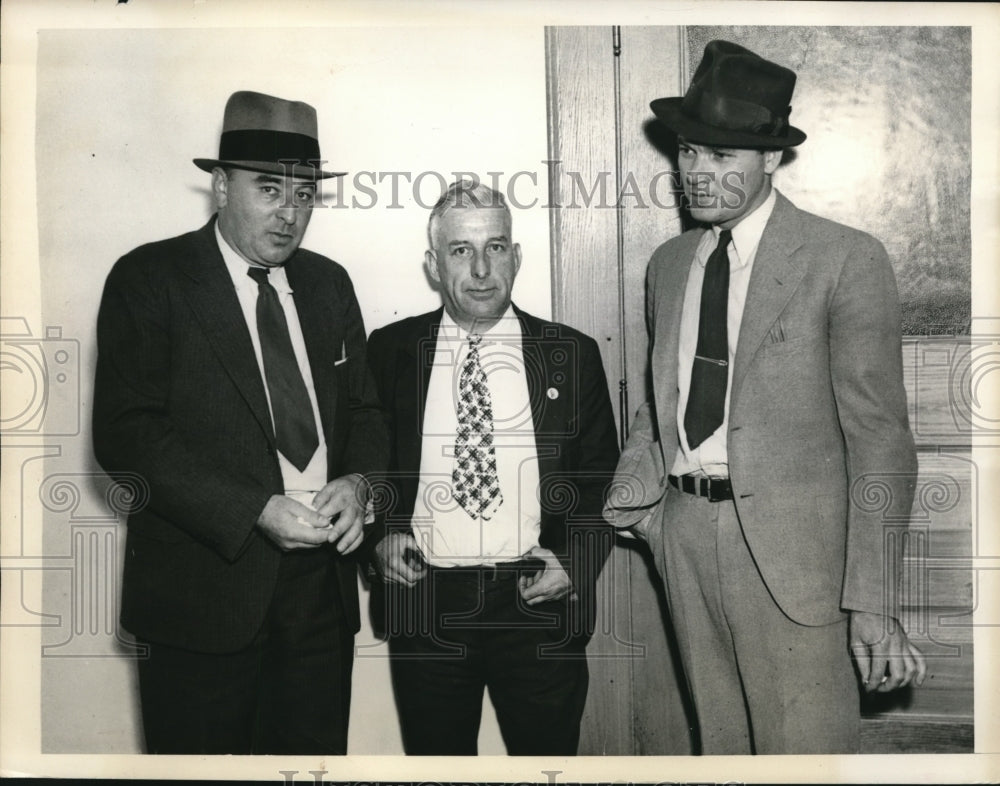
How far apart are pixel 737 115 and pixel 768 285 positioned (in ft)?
1.52

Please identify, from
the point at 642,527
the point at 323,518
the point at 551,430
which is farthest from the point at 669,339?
the point at 323,518

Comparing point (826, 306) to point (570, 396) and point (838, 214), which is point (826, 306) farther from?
point (570, 396)

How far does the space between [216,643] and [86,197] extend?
1330 mm

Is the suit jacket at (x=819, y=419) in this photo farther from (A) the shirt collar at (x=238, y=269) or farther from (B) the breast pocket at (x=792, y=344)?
(A) the shirt collar at (x=238, y=269)

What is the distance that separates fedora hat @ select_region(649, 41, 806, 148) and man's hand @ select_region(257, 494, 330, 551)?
4.63 ft

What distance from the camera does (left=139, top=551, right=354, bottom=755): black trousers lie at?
2.47 m

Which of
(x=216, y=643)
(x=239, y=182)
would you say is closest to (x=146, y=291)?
(x=239, y=182)

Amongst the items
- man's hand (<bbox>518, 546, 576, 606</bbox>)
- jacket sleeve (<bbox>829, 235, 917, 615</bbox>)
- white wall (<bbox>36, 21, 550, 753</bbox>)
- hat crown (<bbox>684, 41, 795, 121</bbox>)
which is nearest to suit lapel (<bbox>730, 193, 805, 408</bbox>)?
jacket sleeve (<bbox>829, 235, 917, 615</bbox>)

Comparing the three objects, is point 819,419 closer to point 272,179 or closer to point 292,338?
point 292,338

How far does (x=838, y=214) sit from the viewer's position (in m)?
2.64

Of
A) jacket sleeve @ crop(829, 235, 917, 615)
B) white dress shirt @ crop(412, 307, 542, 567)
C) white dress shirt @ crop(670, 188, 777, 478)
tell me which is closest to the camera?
jacket sleeve @ crop(829, 235, 917, 615)

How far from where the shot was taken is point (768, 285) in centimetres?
234

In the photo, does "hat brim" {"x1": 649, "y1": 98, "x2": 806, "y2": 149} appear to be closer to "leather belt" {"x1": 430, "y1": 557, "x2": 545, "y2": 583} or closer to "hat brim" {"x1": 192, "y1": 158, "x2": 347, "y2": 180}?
"hat brim" {"x1": 192, "y1": 158, "x2": 347, "y2": 180}

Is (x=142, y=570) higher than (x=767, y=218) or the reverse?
the reverse
